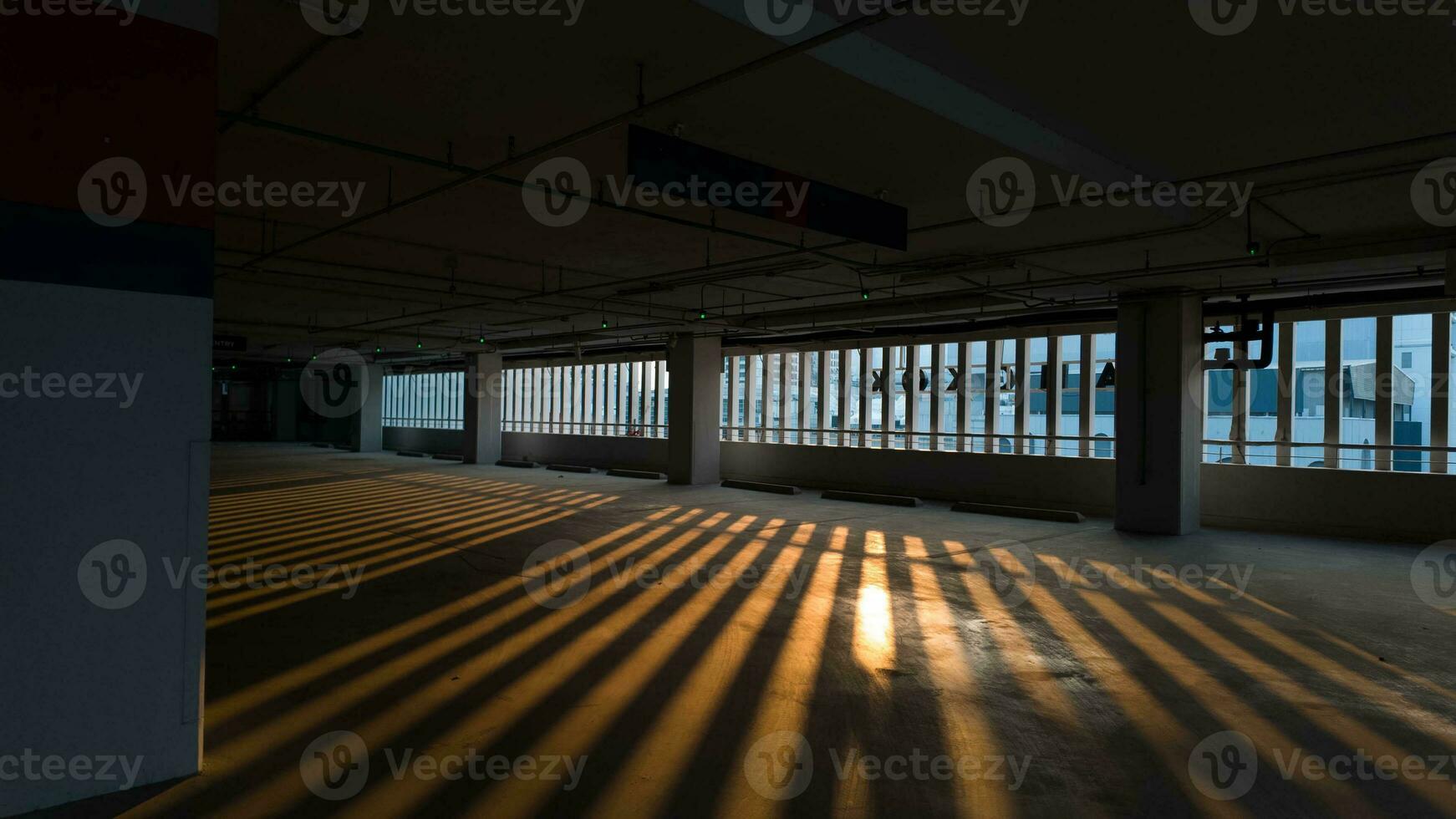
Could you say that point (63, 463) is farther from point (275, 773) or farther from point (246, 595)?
point (246, 595)

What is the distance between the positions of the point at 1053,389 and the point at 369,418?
25280 mm

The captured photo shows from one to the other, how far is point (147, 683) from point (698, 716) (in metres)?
2.79

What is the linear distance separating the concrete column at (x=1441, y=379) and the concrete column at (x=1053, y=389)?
18.6 ft

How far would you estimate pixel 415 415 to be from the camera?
35.2 metres

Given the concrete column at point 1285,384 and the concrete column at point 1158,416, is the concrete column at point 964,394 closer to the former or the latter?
the concrete column at point 1158,416

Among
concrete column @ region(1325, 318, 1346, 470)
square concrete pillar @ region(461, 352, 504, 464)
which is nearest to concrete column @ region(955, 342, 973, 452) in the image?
concrete column @ region(1325, 318, 1346, 470)

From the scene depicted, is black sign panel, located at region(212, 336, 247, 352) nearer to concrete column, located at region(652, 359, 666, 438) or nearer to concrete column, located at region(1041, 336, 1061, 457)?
concrete column, located at region(652, 359, 666, 438)

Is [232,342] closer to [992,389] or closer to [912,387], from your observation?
[912,387]

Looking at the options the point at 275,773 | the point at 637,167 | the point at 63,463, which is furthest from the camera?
the point at 637,167

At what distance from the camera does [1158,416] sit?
12398mm

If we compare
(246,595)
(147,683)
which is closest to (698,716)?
(147,683)

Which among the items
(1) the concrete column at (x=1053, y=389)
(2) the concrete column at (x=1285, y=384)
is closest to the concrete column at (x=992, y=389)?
(1) the concrete column at (x=1053, y=389)

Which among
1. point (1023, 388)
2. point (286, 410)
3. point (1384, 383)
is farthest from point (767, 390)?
point (286, 410)

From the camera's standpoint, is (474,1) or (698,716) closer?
(474,1)
